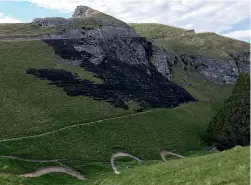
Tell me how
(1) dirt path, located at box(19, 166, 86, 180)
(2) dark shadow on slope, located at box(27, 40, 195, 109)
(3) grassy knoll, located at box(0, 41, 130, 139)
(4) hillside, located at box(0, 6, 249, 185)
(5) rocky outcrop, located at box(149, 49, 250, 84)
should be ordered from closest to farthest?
(1) dirt path, located at box(19, 166, 86, 180), (4) hillside, located at box(0, 6, 249, 185), (3) grassy knoll, located at box(0, 41, 130, 139), (2) dark shadow on slope, located at box(27, 40, 195, 109), (5) rocky outcrop, located at box(149, 49, 250, 84)

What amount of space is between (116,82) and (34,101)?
34.0 meters

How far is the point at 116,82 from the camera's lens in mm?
116062

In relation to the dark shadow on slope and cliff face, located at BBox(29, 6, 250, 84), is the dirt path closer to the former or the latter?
the dark shadow on slope

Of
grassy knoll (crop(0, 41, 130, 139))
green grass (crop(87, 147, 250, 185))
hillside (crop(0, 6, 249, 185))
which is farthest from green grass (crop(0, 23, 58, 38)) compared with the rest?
green grass (crop(87, 147, 250, 185))

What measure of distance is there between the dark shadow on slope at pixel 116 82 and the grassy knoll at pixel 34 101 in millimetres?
3311

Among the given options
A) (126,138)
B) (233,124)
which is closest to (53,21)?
(126,138)

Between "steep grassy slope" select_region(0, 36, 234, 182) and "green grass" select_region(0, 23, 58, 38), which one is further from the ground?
"green grass" select_region(0, 23, 58, 38)

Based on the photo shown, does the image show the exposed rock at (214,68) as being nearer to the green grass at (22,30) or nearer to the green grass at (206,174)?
the green grass at (22,30)

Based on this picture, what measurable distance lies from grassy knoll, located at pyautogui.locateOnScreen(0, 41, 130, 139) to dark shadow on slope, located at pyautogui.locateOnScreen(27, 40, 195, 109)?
3.31m

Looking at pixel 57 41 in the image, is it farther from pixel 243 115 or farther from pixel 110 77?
pixel 243 115

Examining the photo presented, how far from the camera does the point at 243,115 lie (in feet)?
297

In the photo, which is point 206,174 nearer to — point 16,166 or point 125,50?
point 16,166

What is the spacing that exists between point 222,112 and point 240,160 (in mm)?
64771

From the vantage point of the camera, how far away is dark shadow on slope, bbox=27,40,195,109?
10288cm
